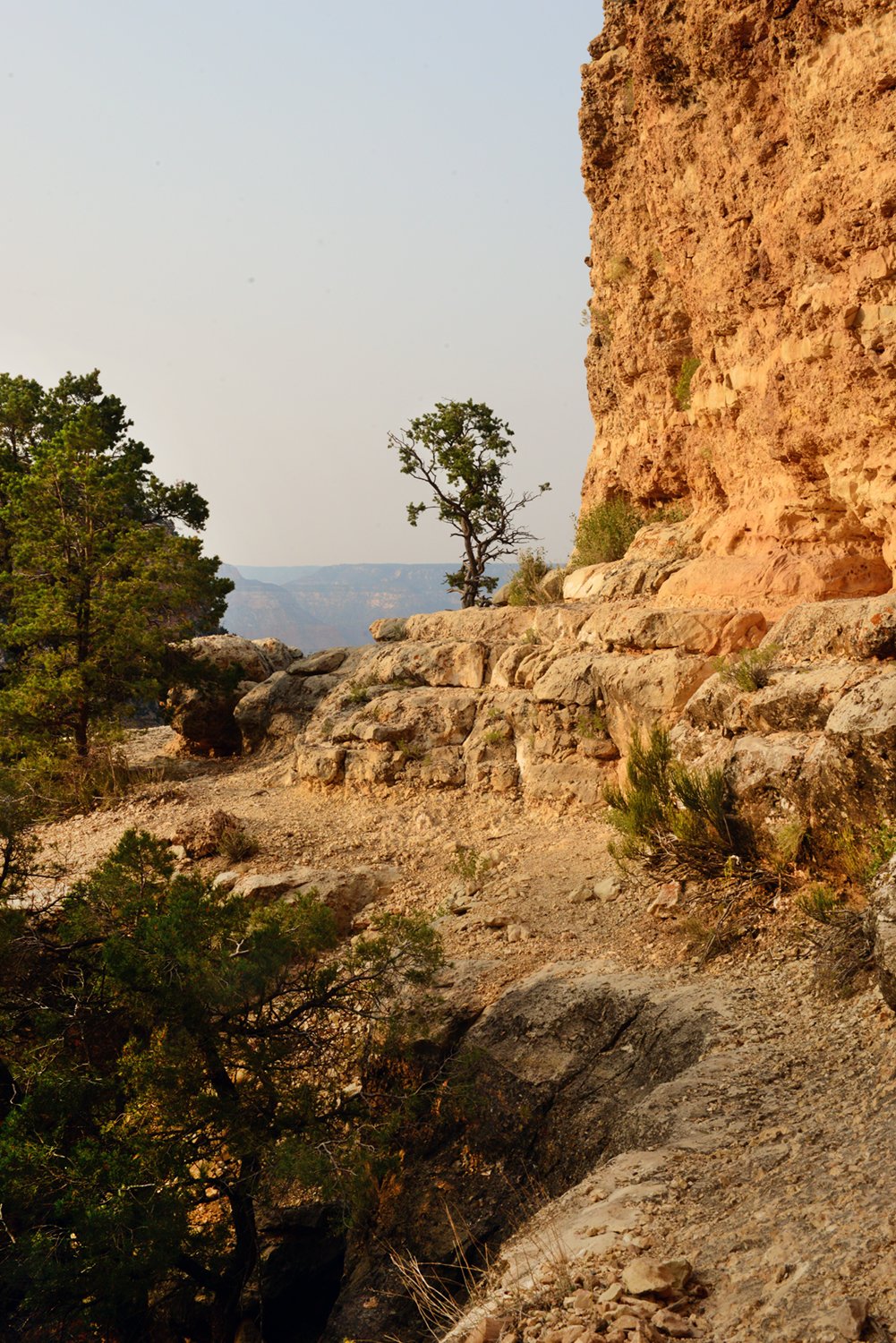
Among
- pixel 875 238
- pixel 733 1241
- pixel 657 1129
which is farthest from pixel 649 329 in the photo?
pixel 733 1241

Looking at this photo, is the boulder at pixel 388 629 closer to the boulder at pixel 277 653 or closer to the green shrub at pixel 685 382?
the boulder at pixel 277 653

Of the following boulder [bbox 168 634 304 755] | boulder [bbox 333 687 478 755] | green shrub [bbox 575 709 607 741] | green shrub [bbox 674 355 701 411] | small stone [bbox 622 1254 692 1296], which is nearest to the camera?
small stone [bbox 622 1254 692 1296]

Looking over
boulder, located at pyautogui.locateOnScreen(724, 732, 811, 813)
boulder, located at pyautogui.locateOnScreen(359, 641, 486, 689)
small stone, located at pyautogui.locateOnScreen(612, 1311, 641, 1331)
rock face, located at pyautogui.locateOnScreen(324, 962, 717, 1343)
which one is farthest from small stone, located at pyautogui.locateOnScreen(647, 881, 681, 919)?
boulder, located at pyautogui.locateOnScreen(359, 641, 486, 689)

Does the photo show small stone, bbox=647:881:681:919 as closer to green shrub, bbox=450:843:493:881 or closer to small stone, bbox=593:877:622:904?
small stone, bbox=593:877:622:904

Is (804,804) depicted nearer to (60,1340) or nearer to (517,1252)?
(517,1252)

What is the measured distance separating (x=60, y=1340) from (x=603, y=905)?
16.3 feet

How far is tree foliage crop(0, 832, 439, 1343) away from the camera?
5.17m

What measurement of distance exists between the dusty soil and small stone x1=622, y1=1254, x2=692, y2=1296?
11 centimetres

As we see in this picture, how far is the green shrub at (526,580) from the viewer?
14680 millimetres

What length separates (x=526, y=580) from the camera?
49.4ft

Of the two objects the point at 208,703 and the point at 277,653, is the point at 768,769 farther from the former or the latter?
the point at 277,653

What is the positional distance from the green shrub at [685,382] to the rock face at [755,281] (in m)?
0.03

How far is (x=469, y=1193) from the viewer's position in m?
5.98

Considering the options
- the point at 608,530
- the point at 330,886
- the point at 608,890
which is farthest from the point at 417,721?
the point at 608,890
